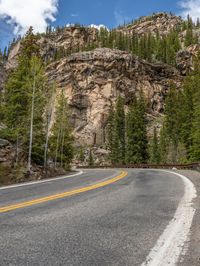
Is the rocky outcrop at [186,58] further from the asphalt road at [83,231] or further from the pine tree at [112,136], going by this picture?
the asphalt road at [83,231]

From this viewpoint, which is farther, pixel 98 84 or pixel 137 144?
pixel 98 84

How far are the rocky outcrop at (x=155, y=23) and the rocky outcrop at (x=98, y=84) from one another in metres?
Answer: 91.8

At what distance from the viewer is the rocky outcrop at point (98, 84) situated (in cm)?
7956

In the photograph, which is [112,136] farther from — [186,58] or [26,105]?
[186,58]

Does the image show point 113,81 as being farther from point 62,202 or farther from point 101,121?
point 62,202

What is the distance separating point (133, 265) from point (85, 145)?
241 ft

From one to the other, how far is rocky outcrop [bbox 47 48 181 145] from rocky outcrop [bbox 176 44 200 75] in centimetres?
1410

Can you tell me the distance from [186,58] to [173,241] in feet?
347

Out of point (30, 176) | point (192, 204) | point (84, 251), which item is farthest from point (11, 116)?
point (84, 251)

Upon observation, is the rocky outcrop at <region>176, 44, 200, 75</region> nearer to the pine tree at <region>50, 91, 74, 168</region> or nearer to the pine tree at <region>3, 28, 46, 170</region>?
the pine tree at <region>50, 91, 74, 168</region>

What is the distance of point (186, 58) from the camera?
10106cm

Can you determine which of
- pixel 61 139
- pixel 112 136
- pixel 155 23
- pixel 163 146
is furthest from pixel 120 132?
pixel 155 23

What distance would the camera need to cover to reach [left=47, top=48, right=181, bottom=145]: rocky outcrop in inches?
3132

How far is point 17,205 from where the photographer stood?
6516mm
